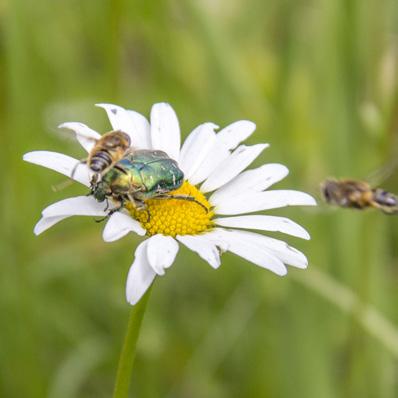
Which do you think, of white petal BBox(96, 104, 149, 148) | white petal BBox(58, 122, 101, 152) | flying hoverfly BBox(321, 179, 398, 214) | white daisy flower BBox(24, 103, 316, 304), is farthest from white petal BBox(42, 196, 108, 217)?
flying hoverfly BBox(321, 179, 398, 214)

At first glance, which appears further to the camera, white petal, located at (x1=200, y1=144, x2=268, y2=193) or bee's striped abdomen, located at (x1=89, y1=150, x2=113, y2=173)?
white petal, located at (x1=200, y1=144, x2=268, y2=193)

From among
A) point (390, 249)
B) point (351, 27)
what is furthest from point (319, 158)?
point (351, 27)

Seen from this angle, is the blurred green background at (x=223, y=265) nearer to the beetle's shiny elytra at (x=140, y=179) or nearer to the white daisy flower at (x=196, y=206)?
the white daisy flower at (x=196, y=206)

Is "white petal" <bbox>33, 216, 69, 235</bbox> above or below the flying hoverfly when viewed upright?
above

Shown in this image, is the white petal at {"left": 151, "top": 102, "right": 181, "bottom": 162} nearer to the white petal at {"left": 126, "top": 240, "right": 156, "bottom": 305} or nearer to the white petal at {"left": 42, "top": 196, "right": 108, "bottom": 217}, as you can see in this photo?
the white petal at {"left": 42, "top": 196, "right": 108, "bottom": 217}

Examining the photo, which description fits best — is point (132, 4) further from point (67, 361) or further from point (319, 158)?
point (67, 361)

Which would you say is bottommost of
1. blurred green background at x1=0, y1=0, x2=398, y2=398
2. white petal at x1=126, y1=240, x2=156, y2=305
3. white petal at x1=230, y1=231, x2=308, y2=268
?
blurred green background at x1=0, y1=0, x2=398, y2=398
